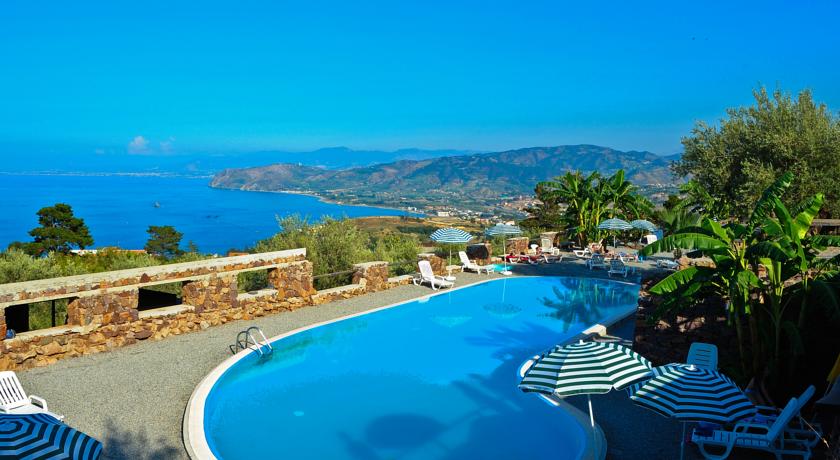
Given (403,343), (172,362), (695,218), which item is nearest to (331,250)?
(403,343)

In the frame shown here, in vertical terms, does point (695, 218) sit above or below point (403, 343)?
above

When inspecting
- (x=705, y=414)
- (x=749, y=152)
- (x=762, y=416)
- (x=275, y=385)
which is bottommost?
(x=275, y=385)

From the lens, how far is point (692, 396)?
5398mm

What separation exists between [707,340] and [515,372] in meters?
3.13

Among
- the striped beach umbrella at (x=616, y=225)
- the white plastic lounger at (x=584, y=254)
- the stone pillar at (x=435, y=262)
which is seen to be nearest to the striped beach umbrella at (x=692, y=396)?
the stone pillar at (x=435, y=262)

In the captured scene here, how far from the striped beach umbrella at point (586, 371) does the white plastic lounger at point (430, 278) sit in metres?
10.2

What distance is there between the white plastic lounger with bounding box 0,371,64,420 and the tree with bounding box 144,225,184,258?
17920 millimetres

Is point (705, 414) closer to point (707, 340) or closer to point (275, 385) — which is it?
→ point (707, 340)

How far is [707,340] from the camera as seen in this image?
29.5 feet

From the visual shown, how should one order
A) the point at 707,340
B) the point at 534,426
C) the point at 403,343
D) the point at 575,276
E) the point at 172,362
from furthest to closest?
the point at 575,276 → the point at 403,343 → the point at 172,362 → the point at 707,340 → the point at 534,426

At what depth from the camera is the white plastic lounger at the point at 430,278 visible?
1628 cm

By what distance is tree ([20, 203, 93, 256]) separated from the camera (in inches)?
866

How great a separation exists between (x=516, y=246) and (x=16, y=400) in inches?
683

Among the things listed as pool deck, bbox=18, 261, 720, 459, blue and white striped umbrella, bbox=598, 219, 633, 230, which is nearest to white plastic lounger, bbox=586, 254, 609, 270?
blue and white striped umbrella, bbox=598, 219, 633, 230
